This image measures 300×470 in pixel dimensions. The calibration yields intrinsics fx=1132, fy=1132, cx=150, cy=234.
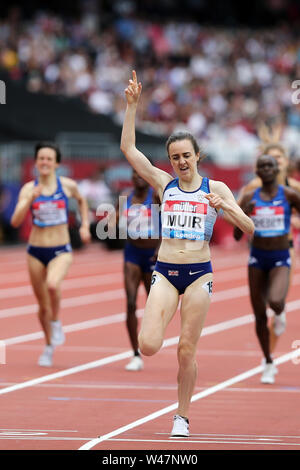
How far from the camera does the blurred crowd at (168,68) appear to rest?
3281 cm

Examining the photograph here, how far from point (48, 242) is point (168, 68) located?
25.4 m

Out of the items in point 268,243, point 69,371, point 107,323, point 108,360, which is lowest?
point 107,323

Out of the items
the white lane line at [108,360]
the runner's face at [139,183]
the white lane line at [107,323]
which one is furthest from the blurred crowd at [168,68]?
the runner's face at [139,183]

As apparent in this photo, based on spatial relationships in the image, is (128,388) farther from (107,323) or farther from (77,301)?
(77,301)

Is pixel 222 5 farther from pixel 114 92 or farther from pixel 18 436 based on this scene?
pixel 18 436

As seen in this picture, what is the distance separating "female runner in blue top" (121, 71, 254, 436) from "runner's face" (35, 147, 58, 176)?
4073 mm

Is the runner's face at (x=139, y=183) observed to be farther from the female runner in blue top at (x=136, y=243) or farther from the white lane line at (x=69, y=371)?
the white lane line at (x=69, y=371)

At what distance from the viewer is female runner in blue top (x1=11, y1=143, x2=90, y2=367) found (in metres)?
12.7

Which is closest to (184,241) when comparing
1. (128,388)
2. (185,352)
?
(185,352)

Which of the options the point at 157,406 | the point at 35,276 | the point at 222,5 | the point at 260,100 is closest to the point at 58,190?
the point at 35,276

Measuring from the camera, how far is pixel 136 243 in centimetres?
1275

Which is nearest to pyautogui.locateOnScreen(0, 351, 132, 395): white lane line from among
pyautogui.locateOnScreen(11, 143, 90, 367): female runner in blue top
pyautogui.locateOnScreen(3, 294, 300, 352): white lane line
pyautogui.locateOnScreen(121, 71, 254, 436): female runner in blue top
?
pyautogui.locateOnScreen(11, 143, 90, 367): female runner in blue top

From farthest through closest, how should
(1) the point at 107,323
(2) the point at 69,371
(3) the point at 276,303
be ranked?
(1) the point at 107,323 < (2) the point at 69,371 < (3) the point at 276,303

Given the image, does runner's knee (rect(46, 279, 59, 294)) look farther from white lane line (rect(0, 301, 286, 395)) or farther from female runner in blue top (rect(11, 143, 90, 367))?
white lane line (rect(0, 301, 286, 395))
